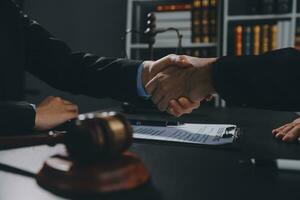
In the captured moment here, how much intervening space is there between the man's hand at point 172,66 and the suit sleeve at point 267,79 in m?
0.23

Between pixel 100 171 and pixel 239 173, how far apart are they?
206 mm

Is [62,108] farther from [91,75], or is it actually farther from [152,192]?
[152,192]

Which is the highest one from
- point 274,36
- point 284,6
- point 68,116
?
point 284,6

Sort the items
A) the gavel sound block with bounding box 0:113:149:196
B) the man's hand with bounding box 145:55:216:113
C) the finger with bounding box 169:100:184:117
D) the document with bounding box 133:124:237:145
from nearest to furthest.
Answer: the gavel sound block with bounding box 0:113:149:196 < the document with bounding box 133:124:237:145 < the man's hand with bounding box 145:55:216:113 < the finger with bounding box 169:100:184:117

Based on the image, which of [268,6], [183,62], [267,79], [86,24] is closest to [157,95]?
[183,62]

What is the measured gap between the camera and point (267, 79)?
0.80m

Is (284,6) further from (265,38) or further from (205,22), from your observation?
(205,22)

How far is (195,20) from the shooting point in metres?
2.64

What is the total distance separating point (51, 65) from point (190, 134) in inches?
25.6

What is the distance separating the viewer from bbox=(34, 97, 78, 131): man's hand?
1.00 metres

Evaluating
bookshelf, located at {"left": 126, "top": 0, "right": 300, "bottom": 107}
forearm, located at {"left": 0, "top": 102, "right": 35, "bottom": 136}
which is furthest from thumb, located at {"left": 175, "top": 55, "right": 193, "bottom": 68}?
bookshelf, located at {"left": 126, "top": 0, "right": 300, "bottom": 107}

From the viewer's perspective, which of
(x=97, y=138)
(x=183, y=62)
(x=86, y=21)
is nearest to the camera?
(x=97, y=138)

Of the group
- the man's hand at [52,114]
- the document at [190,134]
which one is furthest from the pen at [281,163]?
the man's hand at [52,114]

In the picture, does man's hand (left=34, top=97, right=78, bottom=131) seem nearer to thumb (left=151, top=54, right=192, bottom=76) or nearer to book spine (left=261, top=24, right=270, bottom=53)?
thumb (left=151, top=54, right=192, bottom=76)
